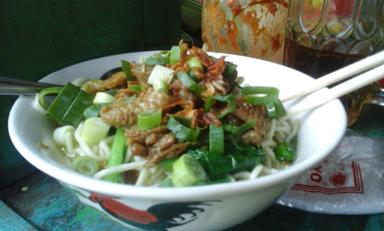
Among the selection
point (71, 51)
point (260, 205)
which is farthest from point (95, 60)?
point (260, 205)

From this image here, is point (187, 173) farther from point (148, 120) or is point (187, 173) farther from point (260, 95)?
point (260, 95)

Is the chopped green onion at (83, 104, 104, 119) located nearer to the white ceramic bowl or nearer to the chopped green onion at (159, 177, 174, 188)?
the white ceramic bowl

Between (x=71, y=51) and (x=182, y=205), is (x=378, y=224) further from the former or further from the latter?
(x=71, y=51)

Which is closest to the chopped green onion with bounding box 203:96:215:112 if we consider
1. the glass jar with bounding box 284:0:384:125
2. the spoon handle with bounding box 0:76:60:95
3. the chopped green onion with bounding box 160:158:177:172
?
the chopped green onion with bounding box 160:158:177:172

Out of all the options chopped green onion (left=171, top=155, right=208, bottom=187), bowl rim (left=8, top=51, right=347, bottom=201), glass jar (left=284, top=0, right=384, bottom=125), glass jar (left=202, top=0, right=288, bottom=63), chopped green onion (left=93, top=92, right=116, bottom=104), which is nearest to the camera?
bowl rim (left=8, top=51, right=347, bottom=201)

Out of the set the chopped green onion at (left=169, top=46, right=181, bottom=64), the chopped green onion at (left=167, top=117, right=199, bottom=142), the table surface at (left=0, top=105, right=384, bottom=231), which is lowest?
the table surface at (left=0, top=105, right=384, bottom=231)

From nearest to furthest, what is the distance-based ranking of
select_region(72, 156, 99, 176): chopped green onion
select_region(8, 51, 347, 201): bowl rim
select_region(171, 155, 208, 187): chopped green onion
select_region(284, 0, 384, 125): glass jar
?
select_region(8, 51, 347, 201): bowl rim, select_region(171, 155, 208, 187): chopped green onion, select_region(72, 156, 99, 176): chopped green onion, select_region(284, 0, 384, 125): glass jar

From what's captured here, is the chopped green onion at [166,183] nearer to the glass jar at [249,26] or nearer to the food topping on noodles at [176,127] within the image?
the food topping on noodles at [176,127]
